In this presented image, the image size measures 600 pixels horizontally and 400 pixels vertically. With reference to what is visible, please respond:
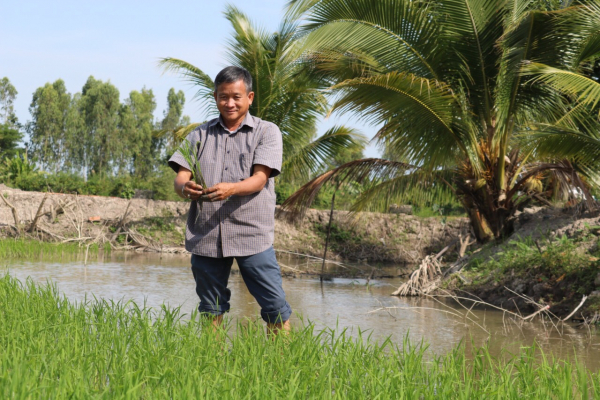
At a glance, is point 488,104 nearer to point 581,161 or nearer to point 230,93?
point 581,161

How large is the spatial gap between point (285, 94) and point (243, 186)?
10.1 meters

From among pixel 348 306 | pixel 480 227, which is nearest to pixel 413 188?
pixel 480 227

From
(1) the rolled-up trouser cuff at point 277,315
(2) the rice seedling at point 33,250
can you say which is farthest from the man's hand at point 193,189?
(2) the rice seedling at point 33,250

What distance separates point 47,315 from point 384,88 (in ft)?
16.7

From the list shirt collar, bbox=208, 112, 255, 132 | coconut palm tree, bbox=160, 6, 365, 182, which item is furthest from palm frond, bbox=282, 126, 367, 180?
shirt collar, bbox=208, 112, 255, 132

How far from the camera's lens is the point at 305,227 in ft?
50.9

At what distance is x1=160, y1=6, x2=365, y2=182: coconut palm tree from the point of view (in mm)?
12797

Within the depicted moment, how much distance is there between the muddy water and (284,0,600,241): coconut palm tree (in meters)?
1.75

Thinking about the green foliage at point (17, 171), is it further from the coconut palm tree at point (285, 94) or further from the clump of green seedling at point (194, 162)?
the clump of green seedling at point (194, 162)

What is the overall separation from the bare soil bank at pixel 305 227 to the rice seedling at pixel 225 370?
36.5 feet

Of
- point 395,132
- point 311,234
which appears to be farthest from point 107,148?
point 395,132

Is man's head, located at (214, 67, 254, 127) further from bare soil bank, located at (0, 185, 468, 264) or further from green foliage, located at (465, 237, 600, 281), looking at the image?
bare soil bank, located at (0, 185, 468, 264)

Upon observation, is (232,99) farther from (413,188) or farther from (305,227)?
(305,227)

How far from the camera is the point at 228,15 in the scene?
42.8 ft
